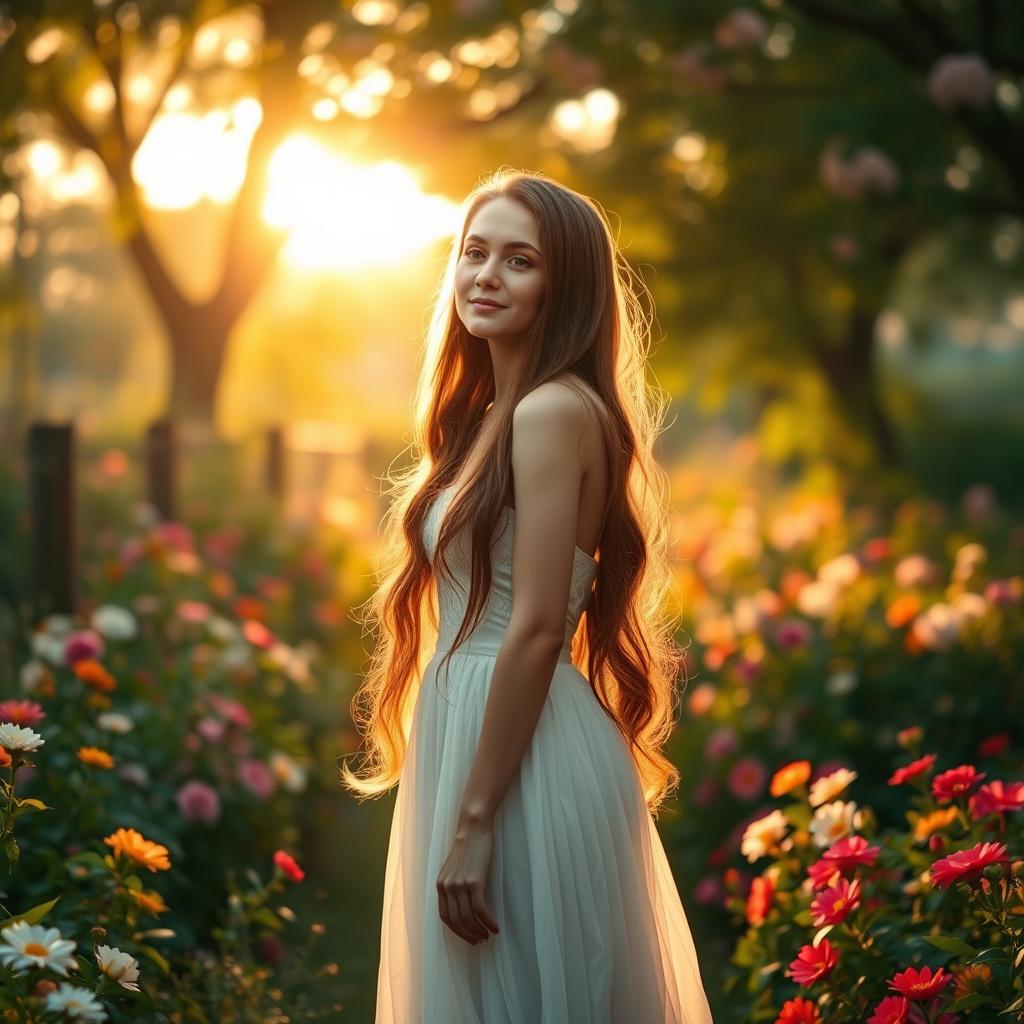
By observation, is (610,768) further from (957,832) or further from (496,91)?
(496,91)

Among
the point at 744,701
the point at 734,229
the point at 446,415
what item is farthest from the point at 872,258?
the point at 446,415

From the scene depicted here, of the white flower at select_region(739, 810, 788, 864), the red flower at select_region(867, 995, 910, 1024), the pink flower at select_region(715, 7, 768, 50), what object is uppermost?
the pink flower at select_region(715, 7, 768, 50)

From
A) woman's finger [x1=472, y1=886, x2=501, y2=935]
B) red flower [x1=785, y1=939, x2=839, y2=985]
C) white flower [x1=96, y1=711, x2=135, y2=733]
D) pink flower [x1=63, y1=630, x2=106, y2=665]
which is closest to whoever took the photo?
woman's finger [x1=472, y1=886, x2=501, y2=935]

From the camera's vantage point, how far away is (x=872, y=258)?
791 centimetres

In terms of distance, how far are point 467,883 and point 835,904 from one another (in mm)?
847

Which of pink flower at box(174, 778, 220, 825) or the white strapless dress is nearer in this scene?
the white strapless dress

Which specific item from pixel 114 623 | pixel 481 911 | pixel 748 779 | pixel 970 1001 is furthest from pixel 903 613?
pixel 481 911

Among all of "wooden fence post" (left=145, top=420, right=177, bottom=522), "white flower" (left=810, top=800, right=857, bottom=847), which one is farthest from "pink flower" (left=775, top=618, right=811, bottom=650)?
"wooden fence post" (left=145, top=420, right=177, bottom=522)

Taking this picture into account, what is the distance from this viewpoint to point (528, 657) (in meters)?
2.39

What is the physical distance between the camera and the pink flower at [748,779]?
16.9 feet

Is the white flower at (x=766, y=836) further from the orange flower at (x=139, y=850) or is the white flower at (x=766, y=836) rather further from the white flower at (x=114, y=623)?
the white flower at (x=114, y=623)

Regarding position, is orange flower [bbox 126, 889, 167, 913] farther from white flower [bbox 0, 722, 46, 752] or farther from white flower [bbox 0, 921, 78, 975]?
white flower [bbox 0, 921, 78, 975]

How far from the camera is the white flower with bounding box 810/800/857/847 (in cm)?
316

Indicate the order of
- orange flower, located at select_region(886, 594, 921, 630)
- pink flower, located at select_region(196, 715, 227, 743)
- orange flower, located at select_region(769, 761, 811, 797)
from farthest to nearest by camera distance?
1. orange flower, located at select_region(886, 594, 921, 630)
2. pink flower, located at select_region(196, 715, 227, 743)
3. orange flower, located at select_region(769, 761, 811, 797)
